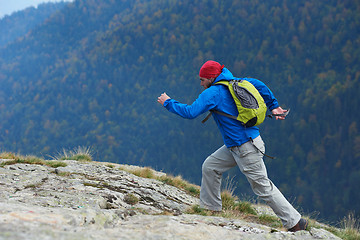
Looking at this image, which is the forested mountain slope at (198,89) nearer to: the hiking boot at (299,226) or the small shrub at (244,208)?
the small shrub at (244,208)

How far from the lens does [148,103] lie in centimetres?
15525

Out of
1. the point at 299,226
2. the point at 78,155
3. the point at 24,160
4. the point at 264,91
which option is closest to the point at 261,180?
the point at 299,226

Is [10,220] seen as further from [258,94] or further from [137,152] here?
[137,152]

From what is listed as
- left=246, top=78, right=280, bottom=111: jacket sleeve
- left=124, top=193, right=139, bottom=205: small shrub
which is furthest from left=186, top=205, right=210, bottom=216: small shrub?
left=246, top=78, right=280, bottom=111: jacket sleeve

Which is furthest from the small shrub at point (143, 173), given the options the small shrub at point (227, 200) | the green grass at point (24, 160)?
the small shrub at point (227, 200)

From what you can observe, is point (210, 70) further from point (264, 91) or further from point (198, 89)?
point (198, 89)

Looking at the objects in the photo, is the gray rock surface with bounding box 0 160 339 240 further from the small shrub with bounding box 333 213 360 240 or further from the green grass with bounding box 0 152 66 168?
the small shrub with bounding box 333 213 360 240

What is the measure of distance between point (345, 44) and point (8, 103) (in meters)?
138

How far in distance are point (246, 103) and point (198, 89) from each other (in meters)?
143

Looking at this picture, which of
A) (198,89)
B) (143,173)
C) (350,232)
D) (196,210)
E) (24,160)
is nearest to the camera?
(196,210)

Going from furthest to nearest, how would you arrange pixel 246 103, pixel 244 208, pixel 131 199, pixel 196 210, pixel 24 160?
1. pixel 24 160
2. pixel 244 208
3. pixel 196 210
4. pixel 131 199
5. pixel 246 103

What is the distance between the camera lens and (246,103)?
438 cm

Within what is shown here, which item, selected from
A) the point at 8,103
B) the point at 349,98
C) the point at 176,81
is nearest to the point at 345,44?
the point at 349,98

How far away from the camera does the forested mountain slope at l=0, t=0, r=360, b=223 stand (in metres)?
104
